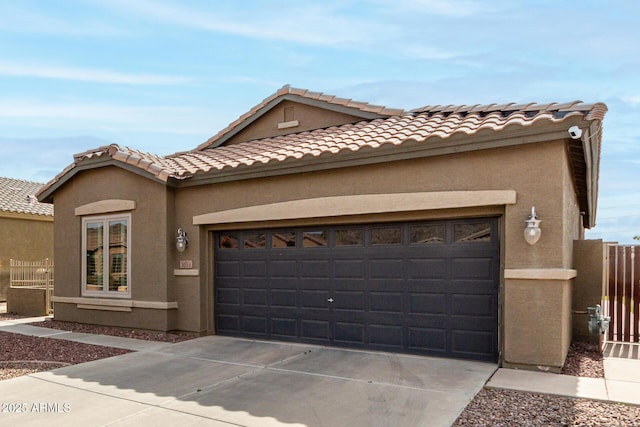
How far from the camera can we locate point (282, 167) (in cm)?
989

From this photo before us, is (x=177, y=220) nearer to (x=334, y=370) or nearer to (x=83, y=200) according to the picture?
(x=83, y=200)

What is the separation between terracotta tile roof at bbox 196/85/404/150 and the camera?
1205cm

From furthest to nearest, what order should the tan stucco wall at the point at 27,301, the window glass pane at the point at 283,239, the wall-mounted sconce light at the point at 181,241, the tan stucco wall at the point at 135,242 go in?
the tan stucco wall at the point at 27,301
the tan stucco wall at the point at 135,242
the wall-mounted sconce light at the point at 181,241
the window glass pane at the point at 283,239

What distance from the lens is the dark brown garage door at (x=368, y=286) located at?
8234mm

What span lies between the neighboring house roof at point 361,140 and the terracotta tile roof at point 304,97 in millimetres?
26

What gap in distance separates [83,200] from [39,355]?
16.4 feet

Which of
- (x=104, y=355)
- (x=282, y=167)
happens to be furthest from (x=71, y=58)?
(x=104, y=355)

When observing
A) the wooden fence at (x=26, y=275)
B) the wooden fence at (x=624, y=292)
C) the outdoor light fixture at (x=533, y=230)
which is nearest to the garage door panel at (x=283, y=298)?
the outdoor light fixture at (x=533, y=230)

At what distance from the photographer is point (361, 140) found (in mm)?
9578

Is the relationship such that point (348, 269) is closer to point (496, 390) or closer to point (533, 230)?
point (533, 230)

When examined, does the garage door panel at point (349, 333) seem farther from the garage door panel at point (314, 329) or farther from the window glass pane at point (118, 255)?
the window glass pane at point (118, 255)

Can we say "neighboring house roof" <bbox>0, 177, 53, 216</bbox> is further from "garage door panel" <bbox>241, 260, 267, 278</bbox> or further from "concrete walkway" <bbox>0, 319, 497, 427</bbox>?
"concrete walkway" <bbox>0, 319, 497, 427</bbox>

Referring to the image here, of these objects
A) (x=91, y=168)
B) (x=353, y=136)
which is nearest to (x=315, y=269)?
(x=353, y=136)

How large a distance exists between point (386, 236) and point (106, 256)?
745 cm
